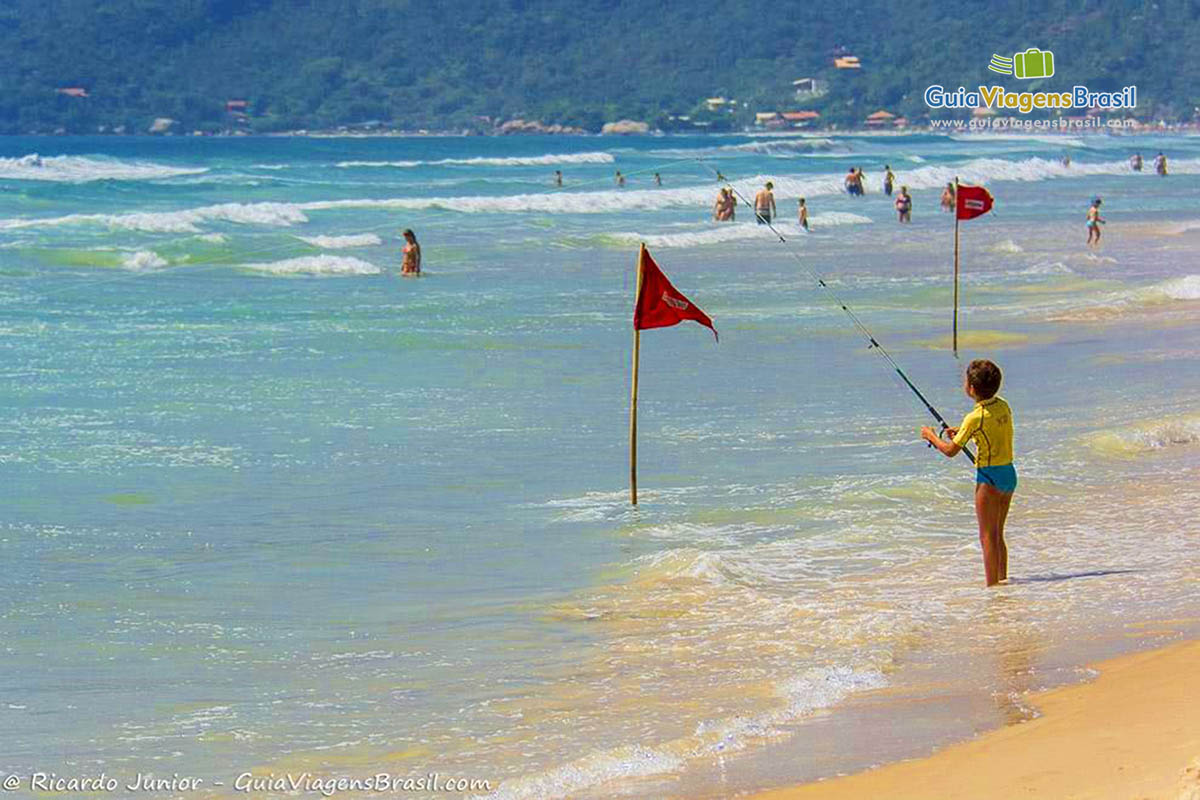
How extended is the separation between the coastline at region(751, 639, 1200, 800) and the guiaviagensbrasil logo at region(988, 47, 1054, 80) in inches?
7448

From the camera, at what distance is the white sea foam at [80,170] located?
6969 centimetres

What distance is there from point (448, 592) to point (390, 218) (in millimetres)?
38425

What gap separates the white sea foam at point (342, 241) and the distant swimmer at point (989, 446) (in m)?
29.4

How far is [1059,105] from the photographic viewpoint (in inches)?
7136

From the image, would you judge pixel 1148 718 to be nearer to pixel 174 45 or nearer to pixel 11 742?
pixel 11 742

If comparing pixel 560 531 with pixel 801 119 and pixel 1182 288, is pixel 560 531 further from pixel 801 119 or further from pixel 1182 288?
pixel 801 119

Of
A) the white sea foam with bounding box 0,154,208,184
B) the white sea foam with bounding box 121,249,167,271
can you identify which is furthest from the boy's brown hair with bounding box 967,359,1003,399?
the white sea foam with bounding box 0,154,208,184

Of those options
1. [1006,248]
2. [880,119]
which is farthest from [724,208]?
[880,119]

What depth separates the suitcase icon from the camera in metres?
188

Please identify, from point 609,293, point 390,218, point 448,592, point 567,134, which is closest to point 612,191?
point 390,218

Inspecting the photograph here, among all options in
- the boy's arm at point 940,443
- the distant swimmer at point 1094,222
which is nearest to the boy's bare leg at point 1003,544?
the boy's arm at point 940,443

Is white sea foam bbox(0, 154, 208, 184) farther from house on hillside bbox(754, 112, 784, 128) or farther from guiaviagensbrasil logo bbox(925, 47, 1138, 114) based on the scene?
guiaviagensbrasil logo bbox(925, 47, 1138, 114)

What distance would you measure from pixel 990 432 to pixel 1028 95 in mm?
189244

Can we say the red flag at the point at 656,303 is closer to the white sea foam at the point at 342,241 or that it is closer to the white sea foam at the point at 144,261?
the white sea foam at the point at 144,261
